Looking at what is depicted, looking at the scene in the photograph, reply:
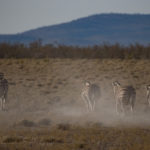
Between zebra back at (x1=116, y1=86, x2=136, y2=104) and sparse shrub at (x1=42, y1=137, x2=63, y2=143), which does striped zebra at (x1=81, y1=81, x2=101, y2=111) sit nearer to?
zebra back at (x1=116, y1=86, x2=136, y2=104)

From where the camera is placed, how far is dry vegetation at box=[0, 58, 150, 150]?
1356 centimetres

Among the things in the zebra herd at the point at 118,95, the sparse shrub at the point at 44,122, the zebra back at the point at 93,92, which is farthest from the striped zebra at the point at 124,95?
the sparse shrub at the point at 44,122

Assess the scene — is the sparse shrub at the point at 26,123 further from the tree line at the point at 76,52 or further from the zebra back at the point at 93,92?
the tree line at the point at 76,52

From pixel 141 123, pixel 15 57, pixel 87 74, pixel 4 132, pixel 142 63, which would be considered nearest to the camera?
pixel 4 132

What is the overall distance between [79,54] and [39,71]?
13529mm

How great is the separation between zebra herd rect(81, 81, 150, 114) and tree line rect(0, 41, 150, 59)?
27249 millimetres

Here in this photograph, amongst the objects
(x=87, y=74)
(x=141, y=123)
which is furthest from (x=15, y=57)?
(x=141, y=123)

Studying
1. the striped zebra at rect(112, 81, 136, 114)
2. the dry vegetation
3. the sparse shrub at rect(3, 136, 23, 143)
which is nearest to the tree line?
the dry vegetation

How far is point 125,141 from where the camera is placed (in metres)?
13.6

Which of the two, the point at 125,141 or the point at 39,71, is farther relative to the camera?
the point at 39,71

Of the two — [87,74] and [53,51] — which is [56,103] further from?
[53,51]

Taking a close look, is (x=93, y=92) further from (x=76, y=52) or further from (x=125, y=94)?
(x=76, y=52)

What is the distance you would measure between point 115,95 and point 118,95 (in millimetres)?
815

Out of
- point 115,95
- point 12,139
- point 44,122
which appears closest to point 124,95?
point 115,95
